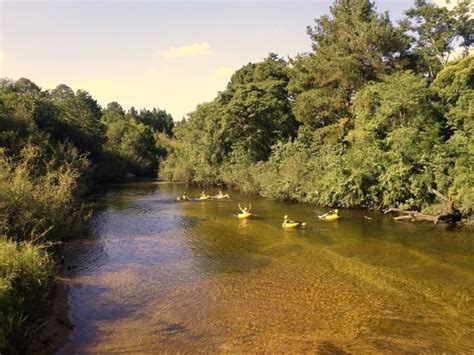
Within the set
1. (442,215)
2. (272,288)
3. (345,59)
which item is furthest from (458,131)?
(272,288)

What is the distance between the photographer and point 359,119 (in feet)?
100

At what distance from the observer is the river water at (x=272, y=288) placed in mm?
10570

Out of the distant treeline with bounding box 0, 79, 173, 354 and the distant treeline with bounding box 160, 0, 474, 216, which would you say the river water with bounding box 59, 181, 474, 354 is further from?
the distant treeline with bounding box 160, 0, 474, 216

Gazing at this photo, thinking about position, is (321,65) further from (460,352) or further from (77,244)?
(460,352)

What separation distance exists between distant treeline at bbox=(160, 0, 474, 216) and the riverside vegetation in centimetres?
10

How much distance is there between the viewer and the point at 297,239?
21266mm

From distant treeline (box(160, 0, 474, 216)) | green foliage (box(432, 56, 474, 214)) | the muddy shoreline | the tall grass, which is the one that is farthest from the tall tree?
the muddy shoreline

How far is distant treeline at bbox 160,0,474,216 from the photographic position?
86.5 feet

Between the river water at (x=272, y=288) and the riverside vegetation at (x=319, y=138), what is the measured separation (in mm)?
2008

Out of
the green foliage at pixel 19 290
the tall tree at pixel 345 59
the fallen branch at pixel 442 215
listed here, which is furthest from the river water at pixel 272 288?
the tall tree at pixel 345 59

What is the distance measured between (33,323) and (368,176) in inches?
913

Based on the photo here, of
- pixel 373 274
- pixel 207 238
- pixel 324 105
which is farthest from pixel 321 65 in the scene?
pixel 373 274

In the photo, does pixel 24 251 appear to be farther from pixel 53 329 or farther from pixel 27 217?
pixel 27 217

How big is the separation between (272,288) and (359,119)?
19.8 m
